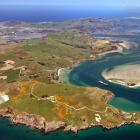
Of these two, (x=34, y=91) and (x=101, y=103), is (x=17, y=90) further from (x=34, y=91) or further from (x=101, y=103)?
(x=101, y=103)

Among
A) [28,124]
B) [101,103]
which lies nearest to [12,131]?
[28,124]

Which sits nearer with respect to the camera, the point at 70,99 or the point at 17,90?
the point at 70,99

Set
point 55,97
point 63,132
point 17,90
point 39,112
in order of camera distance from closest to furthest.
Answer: point 63,132 < point 39,112 < point 55,97 < point 17,90

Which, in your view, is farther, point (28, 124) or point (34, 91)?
point (34, 91)

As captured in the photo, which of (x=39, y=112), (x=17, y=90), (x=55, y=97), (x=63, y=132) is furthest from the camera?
(x=17, y=90)

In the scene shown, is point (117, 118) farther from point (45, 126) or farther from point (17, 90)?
point (17, 90)

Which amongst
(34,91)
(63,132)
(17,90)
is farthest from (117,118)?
(17,90)

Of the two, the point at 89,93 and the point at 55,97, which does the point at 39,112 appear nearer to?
the point at 55,97

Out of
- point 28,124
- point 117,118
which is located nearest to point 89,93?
point 117,118
